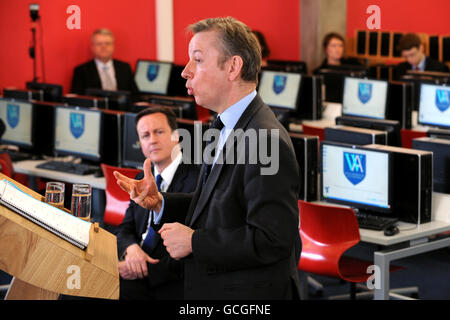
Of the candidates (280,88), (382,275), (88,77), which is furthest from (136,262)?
(88,77)

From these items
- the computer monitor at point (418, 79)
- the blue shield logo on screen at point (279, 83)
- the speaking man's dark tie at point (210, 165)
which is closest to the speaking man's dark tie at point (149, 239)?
the speaking man's dark tie at point (210, 165)

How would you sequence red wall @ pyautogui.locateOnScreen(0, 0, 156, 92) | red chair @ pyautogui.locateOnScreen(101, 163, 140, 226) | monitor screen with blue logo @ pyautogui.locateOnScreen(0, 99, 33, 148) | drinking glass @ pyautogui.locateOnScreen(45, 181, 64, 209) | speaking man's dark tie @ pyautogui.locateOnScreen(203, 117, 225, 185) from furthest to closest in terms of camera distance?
red wall @ pyautogui.locateOnScreen(0, 0, 156, 92), monitor screen with blue logo @ pyautogui.locateOnScreen(0, 99, 33, 148), red chair @ pyautogui.locateOnScreen(101, 163, 140, 226), drinking glass @ pyautogui.locateOnScreen(45, 181, 64, 209), speaking man's dark tie @ pyautogui.locateOnScreen(203, 117, 225, 185)

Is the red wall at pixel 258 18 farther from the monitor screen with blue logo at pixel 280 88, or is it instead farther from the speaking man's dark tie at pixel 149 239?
the speaking man's dark tie at pixel 149 239

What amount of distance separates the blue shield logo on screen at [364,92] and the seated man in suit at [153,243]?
4.11m

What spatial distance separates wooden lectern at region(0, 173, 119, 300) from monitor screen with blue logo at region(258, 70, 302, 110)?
21.5 ft

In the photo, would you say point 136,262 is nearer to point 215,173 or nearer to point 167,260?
point 167,260

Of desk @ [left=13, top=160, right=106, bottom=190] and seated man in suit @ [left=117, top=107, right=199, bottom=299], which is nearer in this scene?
seated man in suit @ [left=117, top=107, right=199, bottom=299]

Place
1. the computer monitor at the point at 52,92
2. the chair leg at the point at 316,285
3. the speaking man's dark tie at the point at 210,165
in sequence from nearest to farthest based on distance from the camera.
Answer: the speaking man's dark tie at the point at 210,165 < the chair leg at the point at 316,285 < the computer monitor at the point at 52,92

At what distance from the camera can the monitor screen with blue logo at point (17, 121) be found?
6.82 m

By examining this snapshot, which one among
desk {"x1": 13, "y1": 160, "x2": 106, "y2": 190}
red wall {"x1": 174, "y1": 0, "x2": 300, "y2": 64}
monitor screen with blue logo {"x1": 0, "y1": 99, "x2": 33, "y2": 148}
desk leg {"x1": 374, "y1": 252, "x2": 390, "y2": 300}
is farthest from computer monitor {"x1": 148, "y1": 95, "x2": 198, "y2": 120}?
red wall {"x1": 174, "y1": 0, "x2": 300, "y2": 64}

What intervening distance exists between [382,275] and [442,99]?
359 centimetres

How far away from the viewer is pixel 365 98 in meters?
8.21

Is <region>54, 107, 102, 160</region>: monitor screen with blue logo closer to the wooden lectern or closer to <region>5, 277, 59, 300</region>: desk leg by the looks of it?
<region>5, 277, 59, 300</region>: desk leg

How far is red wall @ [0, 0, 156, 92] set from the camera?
29.6 feet
